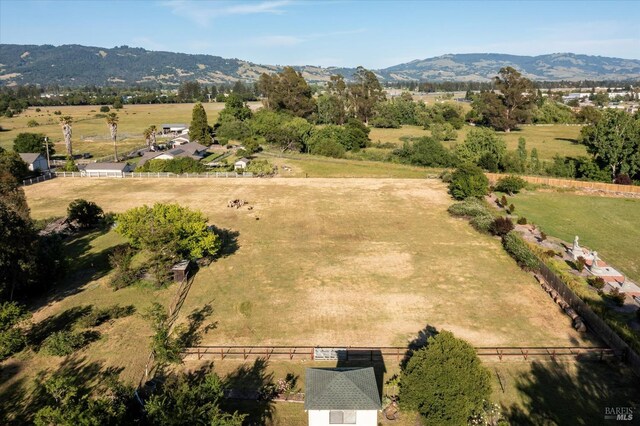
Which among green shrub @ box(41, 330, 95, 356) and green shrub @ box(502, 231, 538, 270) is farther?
green shrub @ box(502, 231, 538, 270)

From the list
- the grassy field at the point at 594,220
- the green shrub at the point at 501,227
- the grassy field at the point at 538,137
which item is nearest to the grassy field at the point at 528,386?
the grassy field at the point at 594,220

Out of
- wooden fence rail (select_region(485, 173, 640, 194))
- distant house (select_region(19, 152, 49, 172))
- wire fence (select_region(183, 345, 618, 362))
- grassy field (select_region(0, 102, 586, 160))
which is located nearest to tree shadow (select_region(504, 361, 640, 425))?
wire fence (select_region(183, 345, 618, 362))

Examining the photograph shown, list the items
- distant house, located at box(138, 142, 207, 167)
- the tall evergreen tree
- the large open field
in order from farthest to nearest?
the tall evergreen tree → distant house, located at box(138, 142, 207, 167) → the large open field

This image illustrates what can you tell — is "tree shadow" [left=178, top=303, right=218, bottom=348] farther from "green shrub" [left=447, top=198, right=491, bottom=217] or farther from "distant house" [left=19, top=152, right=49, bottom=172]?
"distant house" [left=19, top=152, right=49, bottom=172]

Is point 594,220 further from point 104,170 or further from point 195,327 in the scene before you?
point 104,170

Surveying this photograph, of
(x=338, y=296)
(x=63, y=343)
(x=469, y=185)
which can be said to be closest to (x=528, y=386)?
(x=338, y=296)

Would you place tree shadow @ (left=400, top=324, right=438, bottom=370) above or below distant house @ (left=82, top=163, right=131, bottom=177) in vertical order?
below

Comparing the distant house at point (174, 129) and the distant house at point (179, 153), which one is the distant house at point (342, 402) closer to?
the distant house at point (179, 153)
